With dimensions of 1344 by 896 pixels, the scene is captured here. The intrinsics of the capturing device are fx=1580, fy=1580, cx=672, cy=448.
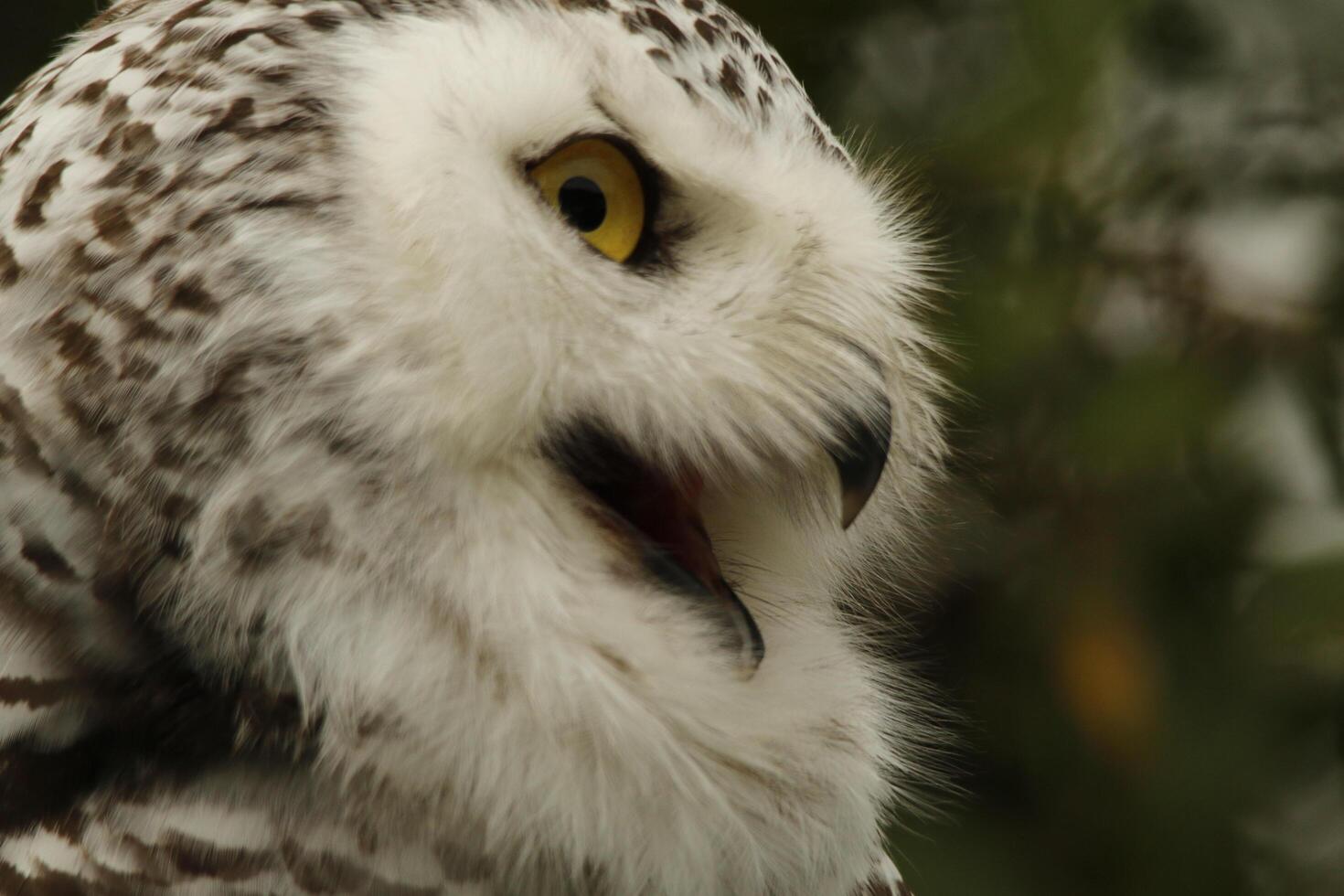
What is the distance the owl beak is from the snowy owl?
0.03 metres

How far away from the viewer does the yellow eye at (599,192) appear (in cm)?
104

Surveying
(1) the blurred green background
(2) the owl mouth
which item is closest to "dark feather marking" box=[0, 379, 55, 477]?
(2) the owl mouth

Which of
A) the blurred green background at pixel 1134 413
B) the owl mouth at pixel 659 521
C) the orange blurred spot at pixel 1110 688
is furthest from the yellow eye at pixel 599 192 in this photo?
the orange blurred spot at pixel 1110 688

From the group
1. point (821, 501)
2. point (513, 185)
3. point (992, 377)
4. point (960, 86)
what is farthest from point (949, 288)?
point (513, 185)

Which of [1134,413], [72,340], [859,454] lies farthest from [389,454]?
[1134,413]

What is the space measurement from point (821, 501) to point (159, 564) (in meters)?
0.48

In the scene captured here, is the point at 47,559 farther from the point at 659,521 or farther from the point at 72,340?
the point at 659,521

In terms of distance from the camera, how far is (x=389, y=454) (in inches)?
38.4

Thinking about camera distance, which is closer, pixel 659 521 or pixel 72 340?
pixel 72 340

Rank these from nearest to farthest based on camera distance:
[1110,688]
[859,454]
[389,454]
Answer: [389,454]
[859,454]
[1110,688]

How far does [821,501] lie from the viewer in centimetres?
119

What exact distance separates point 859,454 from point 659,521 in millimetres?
152

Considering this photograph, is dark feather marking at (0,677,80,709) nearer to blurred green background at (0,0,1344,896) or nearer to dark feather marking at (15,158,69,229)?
dark feather marking at (15,158,69,229)

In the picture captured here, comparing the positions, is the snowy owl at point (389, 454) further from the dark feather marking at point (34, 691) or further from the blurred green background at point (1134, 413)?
the blurred green background at point (1134, 413)
